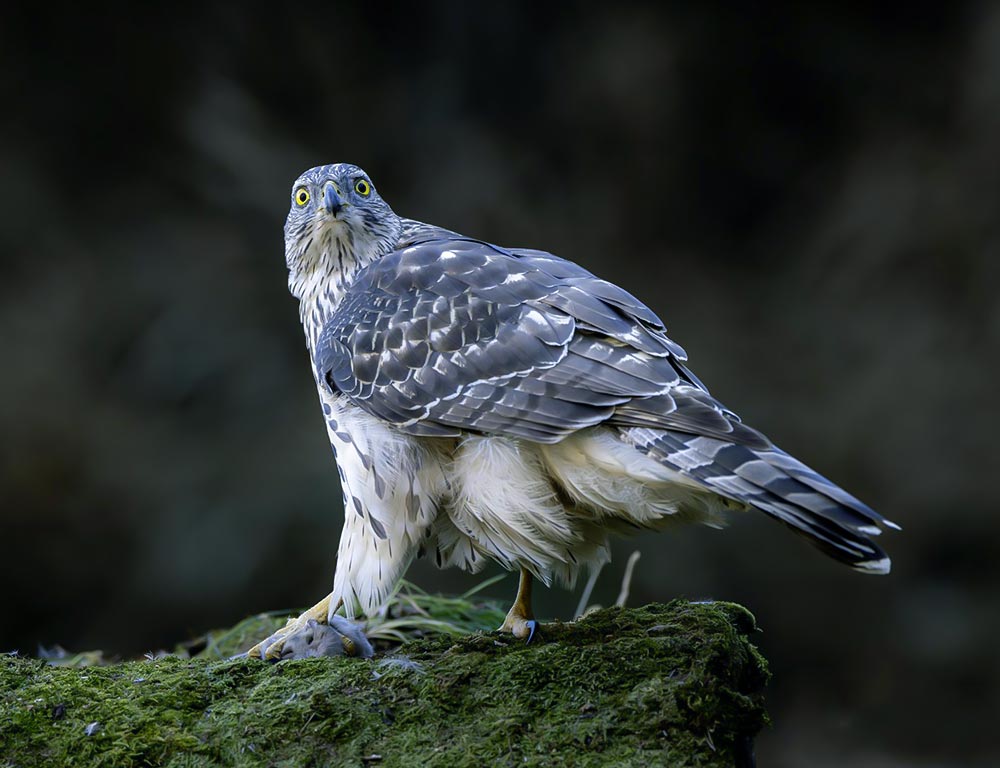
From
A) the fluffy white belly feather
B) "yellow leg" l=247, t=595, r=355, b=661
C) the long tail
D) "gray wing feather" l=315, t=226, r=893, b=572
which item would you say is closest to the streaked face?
"gray wing feather" l=315, t=226, r=893, b=572

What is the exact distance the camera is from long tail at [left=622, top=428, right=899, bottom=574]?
229 cm

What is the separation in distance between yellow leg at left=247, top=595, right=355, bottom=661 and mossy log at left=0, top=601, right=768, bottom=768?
274mm

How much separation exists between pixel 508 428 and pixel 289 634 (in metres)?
1.06

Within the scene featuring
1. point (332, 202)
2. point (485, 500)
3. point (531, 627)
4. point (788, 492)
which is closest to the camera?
point (788, 492)

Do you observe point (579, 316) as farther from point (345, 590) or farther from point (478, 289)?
point (345, 590)

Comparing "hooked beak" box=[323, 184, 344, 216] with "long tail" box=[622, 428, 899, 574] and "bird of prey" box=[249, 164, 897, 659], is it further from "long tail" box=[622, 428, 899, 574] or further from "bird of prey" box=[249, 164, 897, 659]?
"long tail" box=[622, 428, 899, 574]

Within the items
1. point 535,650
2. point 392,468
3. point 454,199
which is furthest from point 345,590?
point 454,199

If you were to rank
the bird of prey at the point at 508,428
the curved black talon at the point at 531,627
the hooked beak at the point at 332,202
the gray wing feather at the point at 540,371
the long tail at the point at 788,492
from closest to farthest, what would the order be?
the long tail at the point at 788,492
the gray wing feather at the point at 540,371
the bird of prey at the point at 508,428
the curved black talon at the point at 531,627
the hooked beak at the point at 332,202

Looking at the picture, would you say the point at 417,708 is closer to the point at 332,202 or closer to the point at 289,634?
the point at 289,634

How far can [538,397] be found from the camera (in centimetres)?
278

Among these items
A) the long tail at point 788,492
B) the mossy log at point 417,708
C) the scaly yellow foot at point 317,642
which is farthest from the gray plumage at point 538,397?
the mossy log at point 417,708

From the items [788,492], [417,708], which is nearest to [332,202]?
[417,708]

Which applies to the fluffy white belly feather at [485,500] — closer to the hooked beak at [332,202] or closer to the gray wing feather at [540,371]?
the gray wing feather at [540,371]

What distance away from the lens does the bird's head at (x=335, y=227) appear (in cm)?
359
